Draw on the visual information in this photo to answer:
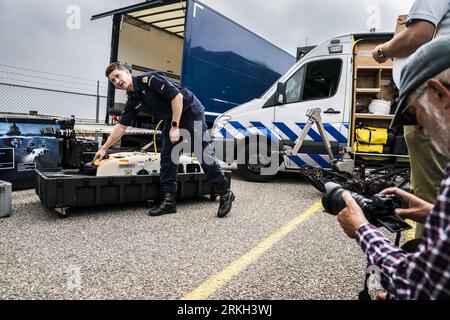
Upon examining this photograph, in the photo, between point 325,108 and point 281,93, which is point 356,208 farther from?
point 281,93

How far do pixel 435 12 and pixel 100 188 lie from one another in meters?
3.18

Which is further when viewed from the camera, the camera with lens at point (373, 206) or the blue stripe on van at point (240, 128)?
the blue stripe on van at point (240, 128)

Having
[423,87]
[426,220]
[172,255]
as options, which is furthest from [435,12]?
[172,255]

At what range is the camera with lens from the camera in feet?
4.28

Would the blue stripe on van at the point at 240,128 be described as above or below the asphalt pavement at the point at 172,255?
above

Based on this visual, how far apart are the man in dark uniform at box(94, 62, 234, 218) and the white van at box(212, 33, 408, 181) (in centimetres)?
227

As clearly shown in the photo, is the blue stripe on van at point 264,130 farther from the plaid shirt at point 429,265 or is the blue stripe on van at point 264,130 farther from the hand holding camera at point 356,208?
the plaid shirt at point 429,265

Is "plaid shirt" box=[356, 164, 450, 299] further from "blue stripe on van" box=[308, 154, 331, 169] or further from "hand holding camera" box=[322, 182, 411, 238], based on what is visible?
"blue stripe on van" box=[308, 154, 331, 169]

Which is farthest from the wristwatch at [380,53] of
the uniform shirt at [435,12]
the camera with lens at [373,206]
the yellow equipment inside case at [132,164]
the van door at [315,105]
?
the van door at [315,105]

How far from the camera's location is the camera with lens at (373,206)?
1.30 metres

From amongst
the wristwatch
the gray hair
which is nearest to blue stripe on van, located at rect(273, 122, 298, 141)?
the wristwatch

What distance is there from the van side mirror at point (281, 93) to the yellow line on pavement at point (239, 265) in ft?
8.67

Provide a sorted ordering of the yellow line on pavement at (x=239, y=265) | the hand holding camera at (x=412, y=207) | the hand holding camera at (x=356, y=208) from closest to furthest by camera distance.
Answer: the hand holding camera at (x=356, y=208)
the hand holding camera at (x=412, y=207)
the yellow line on pavement at (x=239, y=265)
